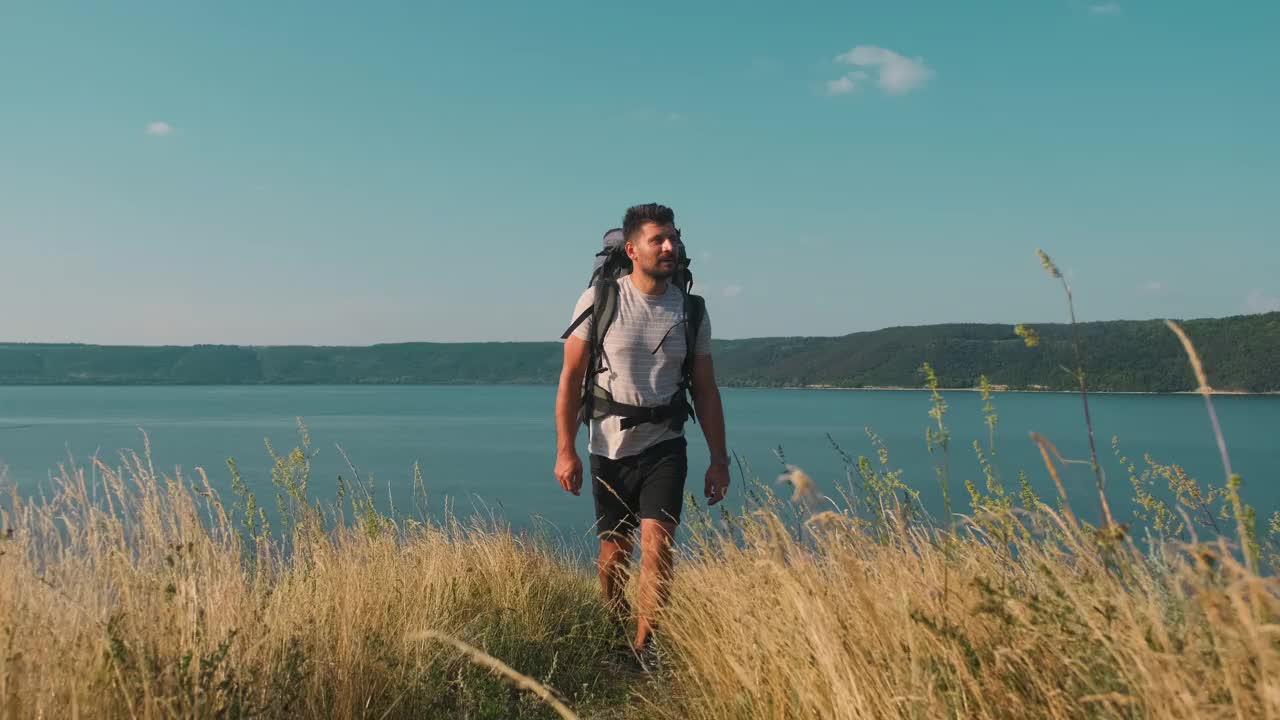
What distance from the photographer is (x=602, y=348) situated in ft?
12.8

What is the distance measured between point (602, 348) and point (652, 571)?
994 mm

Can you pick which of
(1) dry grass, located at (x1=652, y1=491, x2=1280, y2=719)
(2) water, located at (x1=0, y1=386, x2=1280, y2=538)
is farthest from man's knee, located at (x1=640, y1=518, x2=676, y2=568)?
(2) water, located at (x1=0, y1=386, x2=1280, y2=538)

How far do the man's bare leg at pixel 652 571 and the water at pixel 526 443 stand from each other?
9368 millimetres

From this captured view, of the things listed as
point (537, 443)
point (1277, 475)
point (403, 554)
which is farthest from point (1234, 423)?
point (403, 554)

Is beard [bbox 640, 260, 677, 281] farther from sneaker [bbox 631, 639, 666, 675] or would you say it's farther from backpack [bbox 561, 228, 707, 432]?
sneaker [bbox 631, 639, 666, 675]

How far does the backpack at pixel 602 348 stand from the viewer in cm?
386

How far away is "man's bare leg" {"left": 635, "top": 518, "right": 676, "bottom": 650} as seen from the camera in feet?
12.4

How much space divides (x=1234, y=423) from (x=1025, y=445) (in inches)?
1358

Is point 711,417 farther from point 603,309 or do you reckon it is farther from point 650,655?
point 650,655

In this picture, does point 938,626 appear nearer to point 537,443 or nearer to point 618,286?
point 618,286

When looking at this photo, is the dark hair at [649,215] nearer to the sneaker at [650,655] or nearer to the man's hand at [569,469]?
the man's hand at [569,469]

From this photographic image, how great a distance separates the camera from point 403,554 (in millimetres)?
5258

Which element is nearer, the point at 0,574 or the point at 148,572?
the point at 0,574

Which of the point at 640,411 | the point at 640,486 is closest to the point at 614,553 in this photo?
the point at 640,486
